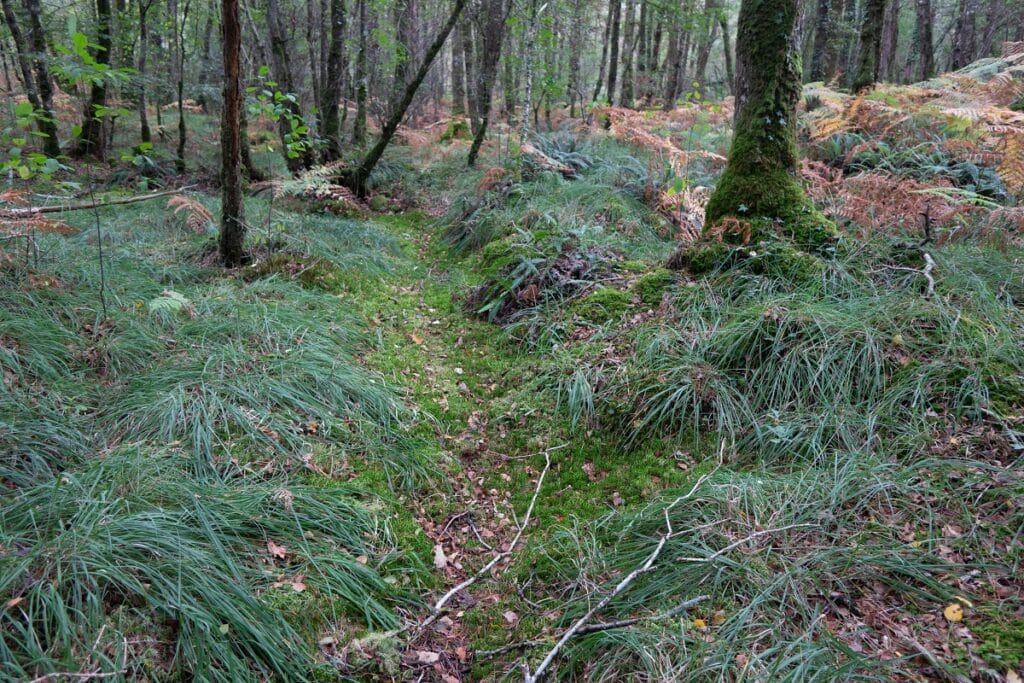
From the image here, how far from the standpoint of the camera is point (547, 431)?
13.8 ft

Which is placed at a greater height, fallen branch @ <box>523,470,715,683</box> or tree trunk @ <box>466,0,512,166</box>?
tree trunk @ <box>466,0,512,166</box>

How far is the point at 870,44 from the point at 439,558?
12.2 m

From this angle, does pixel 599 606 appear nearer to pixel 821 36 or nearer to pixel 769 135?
pixel 769 135

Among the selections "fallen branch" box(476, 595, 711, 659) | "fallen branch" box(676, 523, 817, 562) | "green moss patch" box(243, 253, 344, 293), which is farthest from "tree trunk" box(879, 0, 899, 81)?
"fallen branch" box(476, 595, 711, 659)

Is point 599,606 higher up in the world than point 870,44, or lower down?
lower down

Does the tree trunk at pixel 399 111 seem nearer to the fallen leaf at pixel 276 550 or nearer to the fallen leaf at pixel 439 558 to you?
the fallen leaf at pixel 439 558

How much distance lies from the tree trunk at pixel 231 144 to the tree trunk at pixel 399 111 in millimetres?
4187

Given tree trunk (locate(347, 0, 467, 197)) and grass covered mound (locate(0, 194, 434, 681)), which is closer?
grass covered mound (locate(0, 194, 434, 681))

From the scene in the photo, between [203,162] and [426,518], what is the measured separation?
12643 mm

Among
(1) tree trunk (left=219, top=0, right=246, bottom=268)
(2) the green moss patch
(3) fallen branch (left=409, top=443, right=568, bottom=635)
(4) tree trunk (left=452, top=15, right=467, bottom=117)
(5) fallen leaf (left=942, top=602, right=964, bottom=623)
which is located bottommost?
(3) fallen branch (left=409, top=443, right=568, bottom=635)

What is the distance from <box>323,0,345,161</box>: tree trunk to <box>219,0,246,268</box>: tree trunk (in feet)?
16.2

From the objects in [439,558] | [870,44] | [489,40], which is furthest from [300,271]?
[870,44]

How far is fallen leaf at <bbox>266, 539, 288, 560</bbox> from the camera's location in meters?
2.74

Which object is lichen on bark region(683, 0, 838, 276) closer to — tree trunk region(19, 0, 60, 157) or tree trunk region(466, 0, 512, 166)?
tree trunk region(466, 0, 512, 166)
